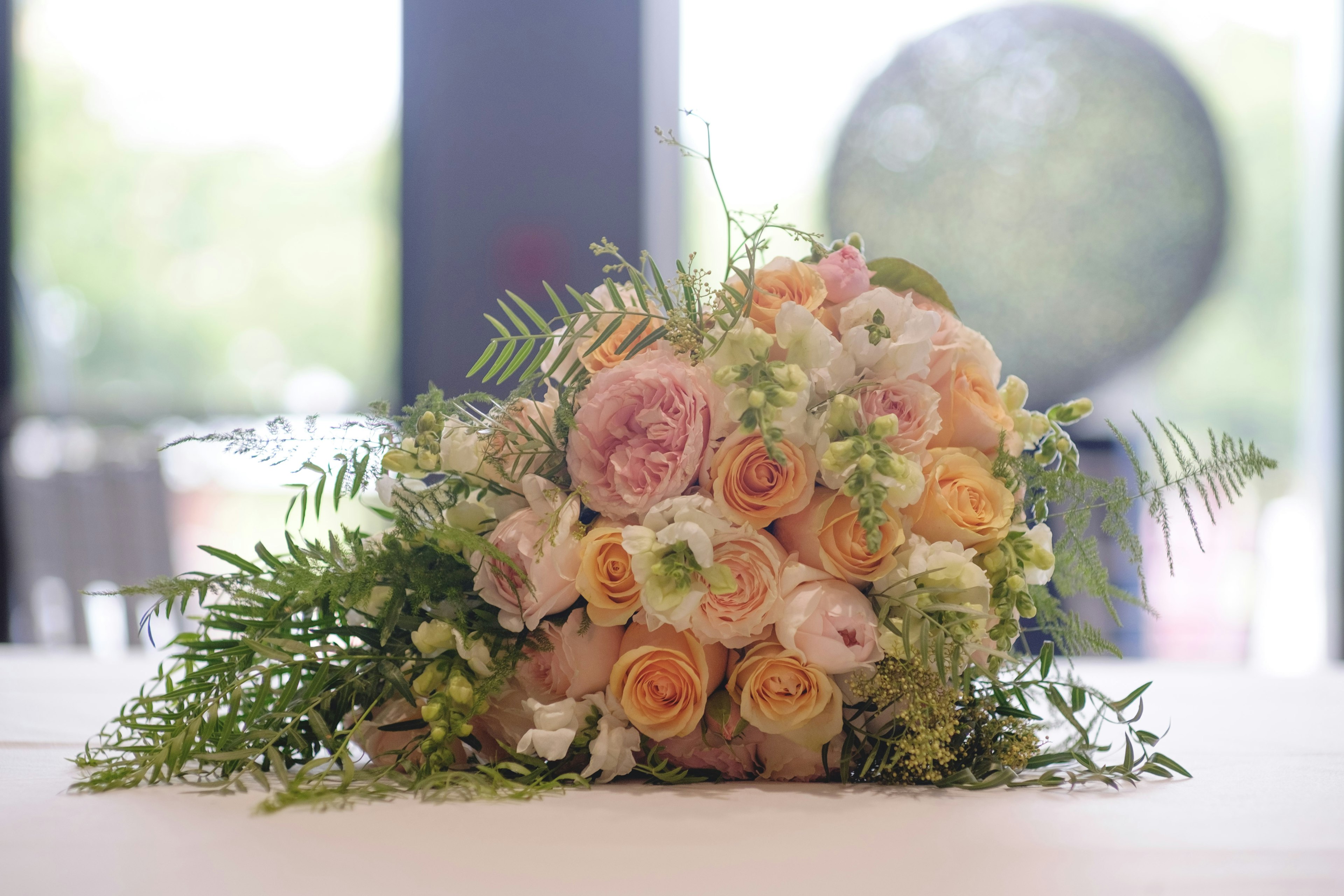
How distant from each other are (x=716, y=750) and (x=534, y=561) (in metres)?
0.18

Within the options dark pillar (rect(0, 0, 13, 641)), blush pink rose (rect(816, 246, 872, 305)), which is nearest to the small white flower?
blush pink rose (rect(816, 246, 872, 305))

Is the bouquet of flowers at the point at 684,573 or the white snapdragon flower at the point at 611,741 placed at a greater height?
the bouquet of flowers at the point at 684,573

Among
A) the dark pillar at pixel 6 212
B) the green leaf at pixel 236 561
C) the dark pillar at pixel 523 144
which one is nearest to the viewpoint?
the green leaf at pixel 236 561

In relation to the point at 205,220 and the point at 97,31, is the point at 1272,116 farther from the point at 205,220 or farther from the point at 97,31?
the point at 97,31

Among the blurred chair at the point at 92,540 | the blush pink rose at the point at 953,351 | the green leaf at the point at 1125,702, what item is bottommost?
the blurred chair at the point at 92,540

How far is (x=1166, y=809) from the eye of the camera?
60cm

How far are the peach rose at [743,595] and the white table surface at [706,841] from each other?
0.10 m

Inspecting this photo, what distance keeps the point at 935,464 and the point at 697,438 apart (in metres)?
0.16

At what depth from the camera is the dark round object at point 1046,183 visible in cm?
316

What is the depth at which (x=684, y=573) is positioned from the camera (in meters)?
0.58

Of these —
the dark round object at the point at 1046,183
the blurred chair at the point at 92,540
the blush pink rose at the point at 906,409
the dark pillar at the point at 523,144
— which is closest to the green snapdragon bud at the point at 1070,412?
the blush pink rose at the point at 906,409

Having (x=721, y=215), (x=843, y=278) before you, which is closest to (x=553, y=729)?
(x=843, y=278)

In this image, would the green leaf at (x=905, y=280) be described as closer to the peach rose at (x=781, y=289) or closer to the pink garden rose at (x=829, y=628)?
the peach rose at (x=781, y=289)

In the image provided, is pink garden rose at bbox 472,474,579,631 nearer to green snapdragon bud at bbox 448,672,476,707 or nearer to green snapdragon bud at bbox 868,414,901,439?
green snapdragon bud at bbox 448,672,476,707
